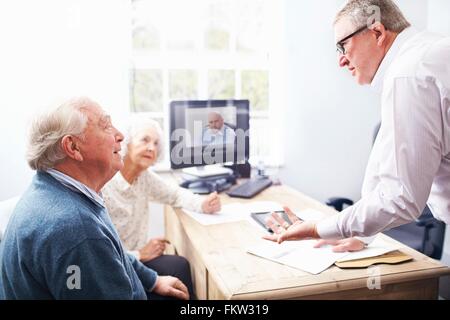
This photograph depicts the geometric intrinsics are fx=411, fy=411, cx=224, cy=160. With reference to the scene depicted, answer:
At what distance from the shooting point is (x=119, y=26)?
2.44 metres

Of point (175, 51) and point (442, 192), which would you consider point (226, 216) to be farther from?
point (175, 51)

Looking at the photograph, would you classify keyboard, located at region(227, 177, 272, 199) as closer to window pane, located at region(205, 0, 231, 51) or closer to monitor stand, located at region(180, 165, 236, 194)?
monitor stand, located at region(180, 165, 236, 194)

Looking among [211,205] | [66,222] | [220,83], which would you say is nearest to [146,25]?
[220,83]

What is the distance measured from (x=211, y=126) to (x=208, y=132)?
0.13 feet

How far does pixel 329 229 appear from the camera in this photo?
1.10 meters

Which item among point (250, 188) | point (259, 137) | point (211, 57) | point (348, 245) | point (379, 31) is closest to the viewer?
point (379, 31)

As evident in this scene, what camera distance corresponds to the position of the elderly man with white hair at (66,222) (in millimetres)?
927

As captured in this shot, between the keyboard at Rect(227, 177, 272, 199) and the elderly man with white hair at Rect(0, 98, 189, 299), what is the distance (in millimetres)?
943

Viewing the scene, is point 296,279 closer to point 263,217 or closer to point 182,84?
point 263,217

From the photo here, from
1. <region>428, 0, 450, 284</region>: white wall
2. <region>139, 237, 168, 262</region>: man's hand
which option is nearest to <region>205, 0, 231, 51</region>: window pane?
<region>428, 0, 450, 284</region>: white wall

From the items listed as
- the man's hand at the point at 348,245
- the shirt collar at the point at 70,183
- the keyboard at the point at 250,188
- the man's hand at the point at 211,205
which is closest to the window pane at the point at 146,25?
the keyboard at the point at 250,188

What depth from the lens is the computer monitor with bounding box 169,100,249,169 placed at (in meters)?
2.14

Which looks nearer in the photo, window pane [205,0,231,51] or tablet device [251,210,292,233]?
tablet device [251,210,292,233]

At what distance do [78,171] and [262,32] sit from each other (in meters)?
2.11
